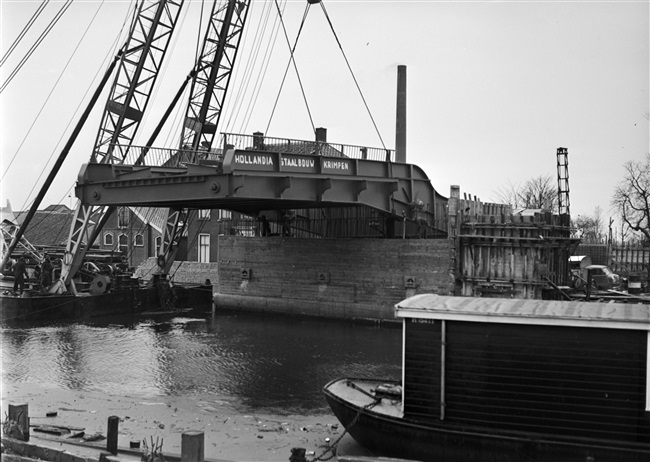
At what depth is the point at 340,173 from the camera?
28.0 metres

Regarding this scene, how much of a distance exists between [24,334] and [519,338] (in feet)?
74.0

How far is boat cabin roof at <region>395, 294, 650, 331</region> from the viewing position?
10625mm

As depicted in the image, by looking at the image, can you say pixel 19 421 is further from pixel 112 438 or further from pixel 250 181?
pixel 250 181

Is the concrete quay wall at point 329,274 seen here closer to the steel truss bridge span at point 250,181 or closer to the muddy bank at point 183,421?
the steel truss bridge span at point 250,181

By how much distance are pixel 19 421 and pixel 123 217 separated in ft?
155

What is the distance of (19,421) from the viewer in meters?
11.5

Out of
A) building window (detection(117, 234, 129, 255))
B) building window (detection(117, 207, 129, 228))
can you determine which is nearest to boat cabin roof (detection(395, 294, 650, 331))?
building window (detection(117, 234, 129, 255))

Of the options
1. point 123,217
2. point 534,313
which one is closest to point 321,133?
point 123,217

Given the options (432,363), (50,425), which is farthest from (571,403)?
(50,425)

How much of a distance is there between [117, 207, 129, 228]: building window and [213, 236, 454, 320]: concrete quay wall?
21.8m

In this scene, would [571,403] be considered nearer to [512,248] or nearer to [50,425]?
[50,425]

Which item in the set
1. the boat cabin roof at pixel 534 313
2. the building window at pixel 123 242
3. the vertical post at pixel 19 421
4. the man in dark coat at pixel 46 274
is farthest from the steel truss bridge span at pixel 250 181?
the building window at pixel 123 242

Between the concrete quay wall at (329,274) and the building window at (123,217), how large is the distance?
21761 mm

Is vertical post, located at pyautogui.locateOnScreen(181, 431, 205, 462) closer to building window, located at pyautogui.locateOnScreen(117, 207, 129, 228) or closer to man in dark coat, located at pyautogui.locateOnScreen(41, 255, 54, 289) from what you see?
man in dark coat, located at pyautogui.locateOnScreen(41, 255, 54, 289)
